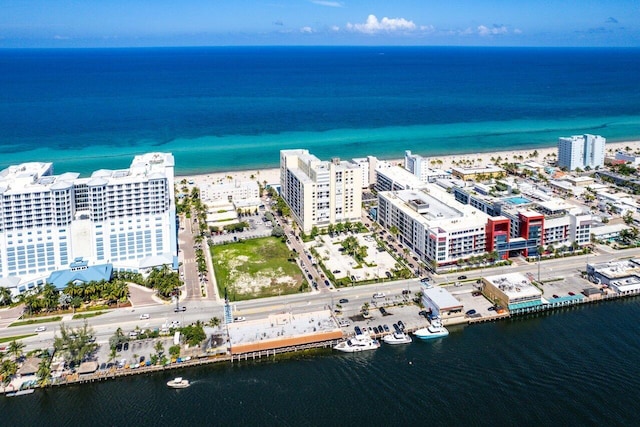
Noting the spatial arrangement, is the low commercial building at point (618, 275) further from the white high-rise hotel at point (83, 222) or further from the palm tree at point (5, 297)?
the palm tree at point (5, 297)

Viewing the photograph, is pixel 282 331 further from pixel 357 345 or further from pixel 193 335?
pixel 193 335

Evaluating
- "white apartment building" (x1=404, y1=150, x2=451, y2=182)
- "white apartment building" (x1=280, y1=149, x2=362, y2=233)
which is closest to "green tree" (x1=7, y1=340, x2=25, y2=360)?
"white apartment building" (x1=280, y1=149, x2=362, y2=233)

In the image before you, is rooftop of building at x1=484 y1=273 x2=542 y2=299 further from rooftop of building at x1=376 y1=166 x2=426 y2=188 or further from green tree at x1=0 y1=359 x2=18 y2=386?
green tree at x1=0 y1=359 x2=18 y2=386

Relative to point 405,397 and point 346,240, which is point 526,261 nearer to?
point 346,240

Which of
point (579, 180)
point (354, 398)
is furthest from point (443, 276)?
point (579, 180)

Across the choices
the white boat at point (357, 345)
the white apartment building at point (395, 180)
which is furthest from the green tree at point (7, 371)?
the white apartment building at point (395, 180)

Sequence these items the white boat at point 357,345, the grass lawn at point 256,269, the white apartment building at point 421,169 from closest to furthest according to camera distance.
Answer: the white boat at point 357,345, the grass lawn at point 256,269, the white apartment building at point 421,169

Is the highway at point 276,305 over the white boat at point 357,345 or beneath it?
over

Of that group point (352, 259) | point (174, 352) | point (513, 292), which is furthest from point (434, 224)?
point (174, 352)
